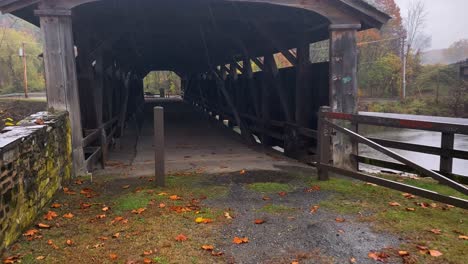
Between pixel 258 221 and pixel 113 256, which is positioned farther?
pixel 258 221

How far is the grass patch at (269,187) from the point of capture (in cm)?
590

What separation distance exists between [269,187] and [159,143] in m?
1.84

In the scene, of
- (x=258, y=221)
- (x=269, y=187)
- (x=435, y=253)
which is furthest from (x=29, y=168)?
(x=435, y=253)

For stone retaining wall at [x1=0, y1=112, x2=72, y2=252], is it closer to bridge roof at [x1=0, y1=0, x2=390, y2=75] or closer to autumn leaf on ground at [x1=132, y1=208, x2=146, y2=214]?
autumn leaf on ground at [x1=132, y1=208, x2=146, y2=214]

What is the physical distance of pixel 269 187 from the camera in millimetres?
6043

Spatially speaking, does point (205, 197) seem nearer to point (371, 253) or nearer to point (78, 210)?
point (78, 210)

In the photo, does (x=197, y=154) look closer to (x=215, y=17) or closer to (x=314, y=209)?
(x=215, y=17)

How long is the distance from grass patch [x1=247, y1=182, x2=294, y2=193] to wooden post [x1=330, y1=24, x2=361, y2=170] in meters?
1.64

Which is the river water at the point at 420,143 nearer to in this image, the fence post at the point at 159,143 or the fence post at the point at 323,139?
the fence post at the point at 323,139

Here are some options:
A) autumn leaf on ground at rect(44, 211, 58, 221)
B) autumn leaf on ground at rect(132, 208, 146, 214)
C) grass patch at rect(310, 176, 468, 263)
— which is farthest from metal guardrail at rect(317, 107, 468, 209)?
autumn leaf on ground at rect(44, 211, 58, 221)

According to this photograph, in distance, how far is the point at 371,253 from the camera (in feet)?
12.1

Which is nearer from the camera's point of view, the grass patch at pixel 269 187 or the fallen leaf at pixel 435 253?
the fallen leaf at pixel 435 253

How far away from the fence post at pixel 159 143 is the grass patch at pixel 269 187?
4.59 feet

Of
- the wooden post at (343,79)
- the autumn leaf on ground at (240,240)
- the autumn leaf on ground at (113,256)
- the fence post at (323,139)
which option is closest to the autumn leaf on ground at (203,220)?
the autumn leaf on ground at (240,240)
